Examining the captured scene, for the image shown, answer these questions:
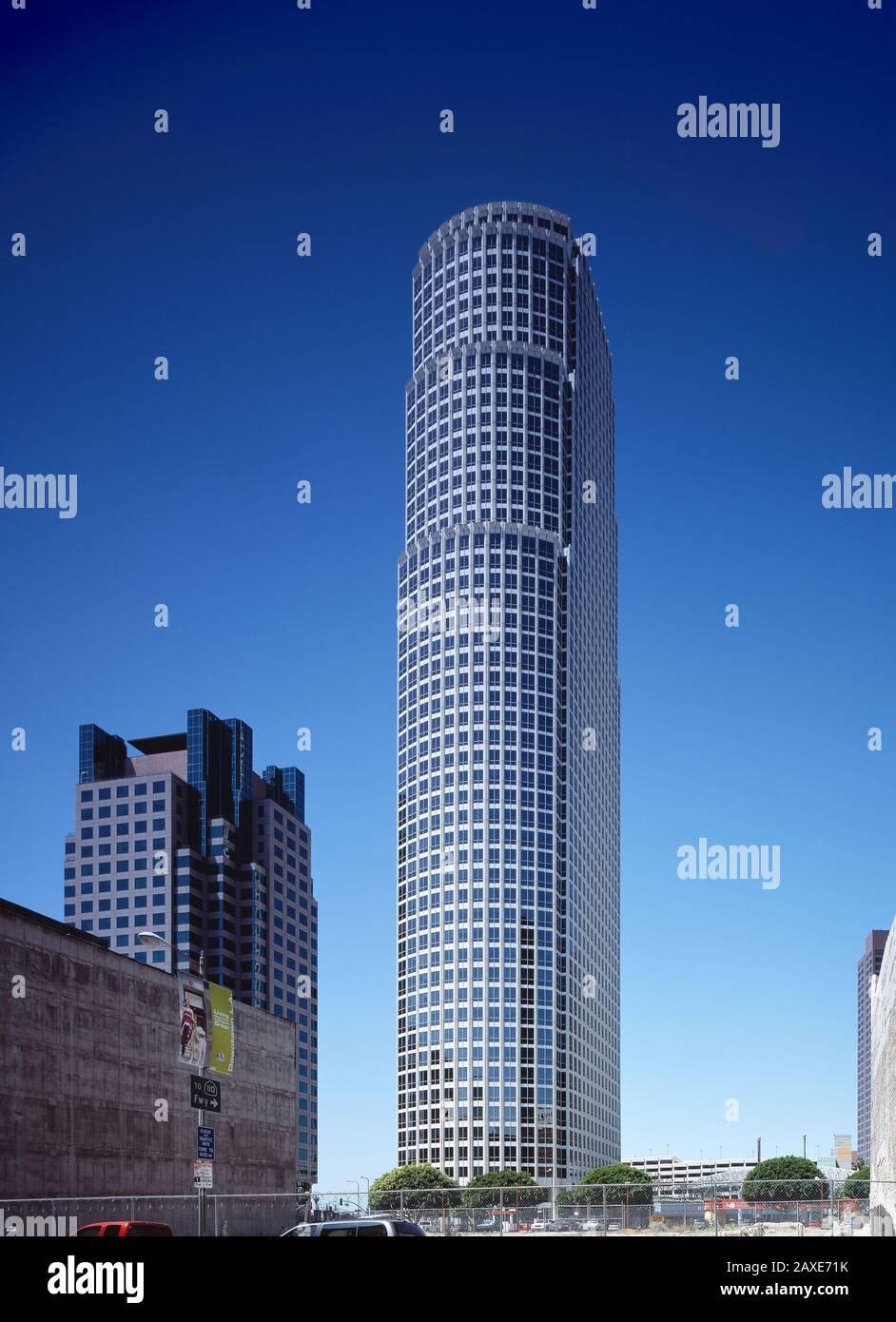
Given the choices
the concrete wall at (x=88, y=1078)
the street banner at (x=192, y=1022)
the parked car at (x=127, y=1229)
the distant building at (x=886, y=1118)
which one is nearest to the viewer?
the parked car at (x=127, y=1229)

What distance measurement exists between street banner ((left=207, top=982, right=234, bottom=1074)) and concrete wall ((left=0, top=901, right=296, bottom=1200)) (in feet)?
27.1

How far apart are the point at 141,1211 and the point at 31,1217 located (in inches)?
576

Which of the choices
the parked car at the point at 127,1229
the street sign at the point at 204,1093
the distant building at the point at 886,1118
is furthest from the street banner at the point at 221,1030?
the distant building at the point at 886,1118

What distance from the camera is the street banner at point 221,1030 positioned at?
151 ft

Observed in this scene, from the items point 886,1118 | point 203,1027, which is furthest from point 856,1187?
point 203,1027

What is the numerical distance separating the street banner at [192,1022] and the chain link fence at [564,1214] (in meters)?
4.19

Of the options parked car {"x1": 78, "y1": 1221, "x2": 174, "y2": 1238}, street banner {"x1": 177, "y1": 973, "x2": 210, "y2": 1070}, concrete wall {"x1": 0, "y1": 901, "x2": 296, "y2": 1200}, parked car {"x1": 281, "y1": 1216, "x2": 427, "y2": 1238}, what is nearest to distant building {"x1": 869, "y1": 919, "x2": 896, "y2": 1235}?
parked car {"x1": 281, "y1": 1216, "x2": 427, "y2": 1238}

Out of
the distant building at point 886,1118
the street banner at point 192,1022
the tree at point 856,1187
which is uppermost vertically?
the street banner at point 192,1022

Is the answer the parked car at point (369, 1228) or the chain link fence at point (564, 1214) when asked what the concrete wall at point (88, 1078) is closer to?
the chain link fence at point (564, 1214)

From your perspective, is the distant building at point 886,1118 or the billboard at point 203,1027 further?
the distant building at point 886,1118

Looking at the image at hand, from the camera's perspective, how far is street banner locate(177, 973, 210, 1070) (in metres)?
40.9

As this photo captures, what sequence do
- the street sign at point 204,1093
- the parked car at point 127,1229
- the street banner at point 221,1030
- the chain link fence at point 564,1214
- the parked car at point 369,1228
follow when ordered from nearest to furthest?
the parked car at point 369,1228 < the parked car at point 127,1229 < the street sign at point 204,1093 < the chain link fence at point 564,1214 < the street banner at point 221,1030
